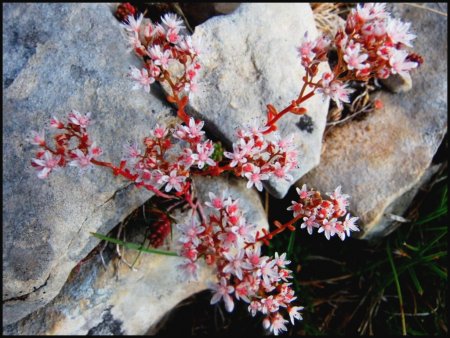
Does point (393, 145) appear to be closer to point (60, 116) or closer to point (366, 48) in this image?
point (366, 48)

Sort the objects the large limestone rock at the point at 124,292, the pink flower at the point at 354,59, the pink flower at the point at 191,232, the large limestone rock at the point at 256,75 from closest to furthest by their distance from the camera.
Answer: the pink flower at the point at 354,59 < the pink flower at the point at 191,232 < the large limestone rock at the point at 256,75 < the large limestone rock at the point at 124,292

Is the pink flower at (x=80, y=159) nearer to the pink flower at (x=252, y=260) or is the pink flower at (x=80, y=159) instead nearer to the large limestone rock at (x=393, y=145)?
the pink flower at (x=252, y=260)

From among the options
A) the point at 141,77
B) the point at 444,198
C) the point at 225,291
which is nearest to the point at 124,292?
the point at 225,291

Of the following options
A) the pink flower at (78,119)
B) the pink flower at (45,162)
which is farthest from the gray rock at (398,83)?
the pink flower at (45,162)

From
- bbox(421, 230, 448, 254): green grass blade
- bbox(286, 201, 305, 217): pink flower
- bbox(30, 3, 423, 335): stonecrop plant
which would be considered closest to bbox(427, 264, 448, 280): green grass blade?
bbox(421, 230, 448, 254): green grass blade

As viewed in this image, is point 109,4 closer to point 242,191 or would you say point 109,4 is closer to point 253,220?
point 242,191

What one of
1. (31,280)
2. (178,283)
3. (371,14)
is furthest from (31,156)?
(371,14)
